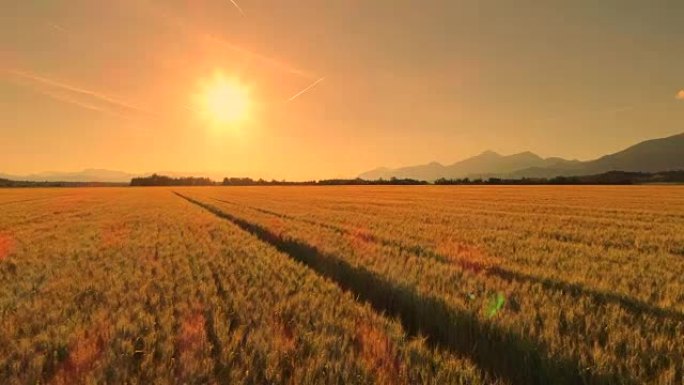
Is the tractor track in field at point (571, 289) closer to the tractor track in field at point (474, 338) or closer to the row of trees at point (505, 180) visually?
the tractor track in field at point (474, 338)

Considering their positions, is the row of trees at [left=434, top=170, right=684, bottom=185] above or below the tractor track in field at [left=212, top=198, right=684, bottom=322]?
below

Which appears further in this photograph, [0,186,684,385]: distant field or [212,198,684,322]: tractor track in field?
[212,198,684,322]: tractor track in field

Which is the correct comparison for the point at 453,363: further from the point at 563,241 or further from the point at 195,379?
the point at 563,241

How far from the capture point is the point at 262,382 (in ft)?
12.2

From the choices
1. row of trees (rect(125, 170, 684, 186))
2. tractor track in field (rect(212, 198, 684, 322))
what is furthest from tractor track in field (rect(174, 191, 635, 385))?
row of trees (rect(125, 170, 684, 186))

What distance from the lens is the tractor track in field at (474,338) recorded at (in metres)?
4.02

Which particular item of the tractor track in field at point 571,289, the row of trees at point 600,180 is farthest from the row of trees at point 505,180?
the tractor track in field at point 571,289

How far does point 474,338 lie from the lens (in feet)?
16.5

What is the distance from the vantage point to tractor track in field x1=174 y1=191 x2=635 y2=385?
13.2ft

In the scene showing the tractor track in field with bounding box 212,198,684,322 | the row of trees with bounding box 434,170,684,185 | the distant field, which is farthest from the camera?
the row of trees with bounding box 434,170,684,185

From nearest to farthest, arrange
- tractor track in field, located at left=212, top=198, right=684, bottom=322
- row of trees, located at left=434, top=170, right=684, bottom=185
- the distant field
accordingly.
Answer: the distant field → tractor track in field, located at left=212, top=198, right=684, bottom=322 → row of trees, located at left=434, top=170, right=684, bottom=185

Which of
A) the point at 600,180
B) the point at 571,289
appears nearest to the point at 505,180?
the point at 600,180

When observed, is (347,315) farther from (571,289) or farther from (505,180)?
(505,180)

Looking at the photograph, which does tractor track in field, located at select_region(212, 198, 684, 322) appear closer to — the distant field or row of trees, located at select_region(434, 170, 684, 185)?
the distant field
